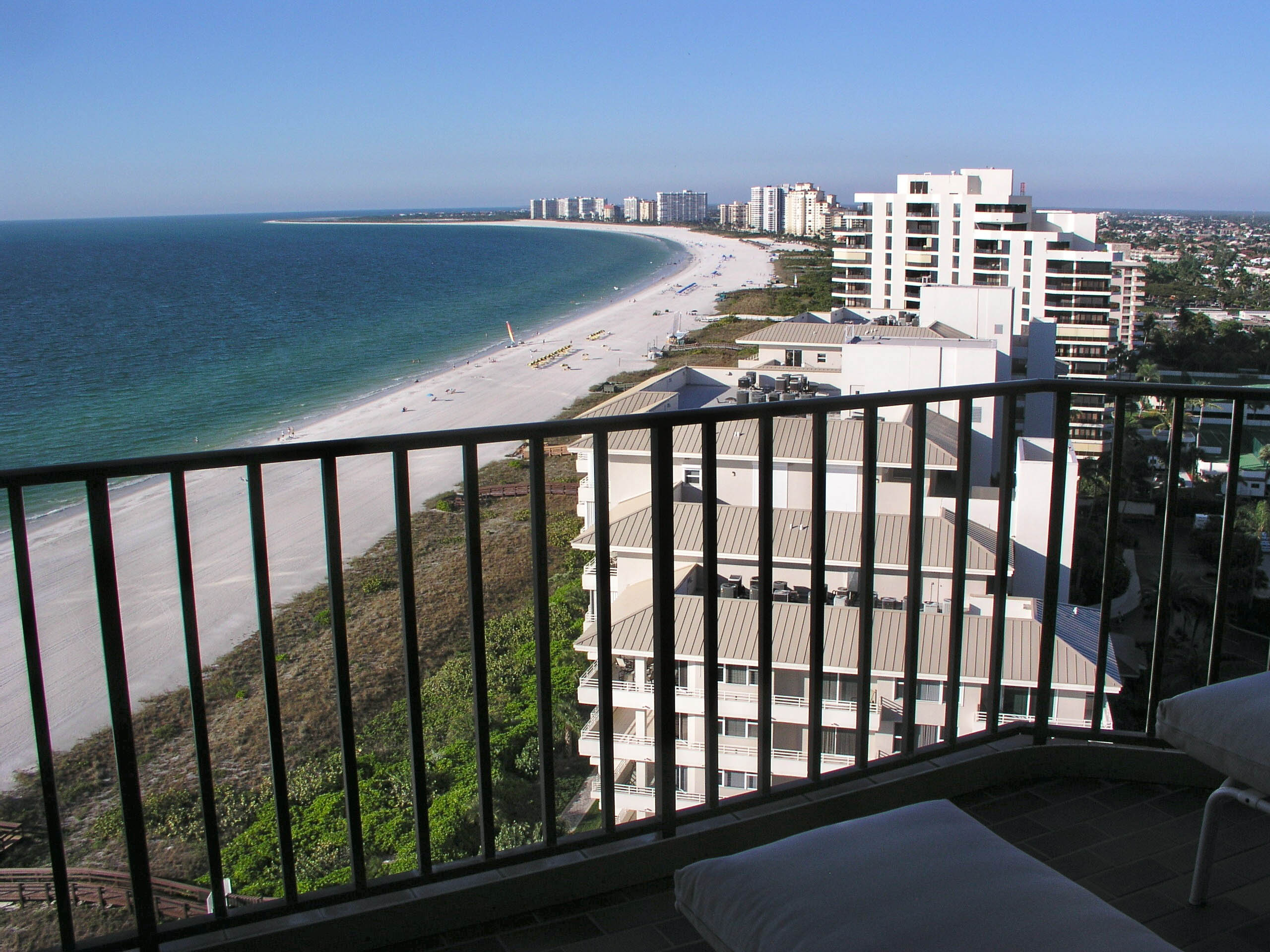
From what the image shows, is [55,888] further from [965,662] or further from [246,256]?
[246,256]

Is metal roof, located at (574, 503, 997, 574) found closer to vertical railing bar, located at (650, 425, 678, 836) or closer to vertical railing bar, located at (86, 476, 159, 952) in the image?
vertical railing bar, located at (650, 425, 678, 836)

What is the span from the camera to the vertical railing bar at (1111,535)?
183 centimetres

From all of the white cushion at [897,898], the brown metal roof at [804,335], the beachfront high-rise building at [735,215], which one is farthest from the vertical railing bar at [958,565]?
the beachfront high-rise building at [735,215]

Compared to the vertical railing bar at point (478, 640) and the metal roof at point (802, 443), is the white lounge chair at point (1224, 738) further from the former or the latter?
the metal roof at point (802, 443)

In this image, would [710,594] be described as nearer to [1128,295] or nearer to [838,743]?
[838,743]

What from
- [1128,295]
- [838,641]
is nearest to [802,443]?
[838,641]

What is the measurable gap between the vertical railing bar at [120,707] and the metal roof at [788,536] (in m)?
4.34

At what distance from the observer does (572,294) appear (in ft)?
205

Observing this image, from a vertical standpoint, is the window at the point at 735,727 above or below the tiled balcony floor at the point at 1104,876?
below

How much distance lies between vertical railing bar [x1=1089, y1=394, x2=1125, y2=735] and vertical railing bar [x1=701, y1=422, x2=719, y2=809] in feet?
2.55

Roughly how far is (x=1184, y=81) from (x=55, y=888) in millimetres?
24389

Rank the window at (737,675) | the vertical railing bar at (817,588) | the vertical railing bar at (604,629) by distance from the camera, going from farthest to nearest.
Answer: the window at (737,675)
the vertical railing bar at (817,588)
the vertical railing bar at (604,629)

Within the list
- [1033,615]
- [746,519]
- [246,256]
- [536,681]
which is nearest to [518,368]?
[1033,615]

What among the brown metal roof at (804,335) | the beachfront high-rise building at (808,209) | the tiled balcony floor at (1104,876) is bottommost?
the brown metal roof at (804,335)
